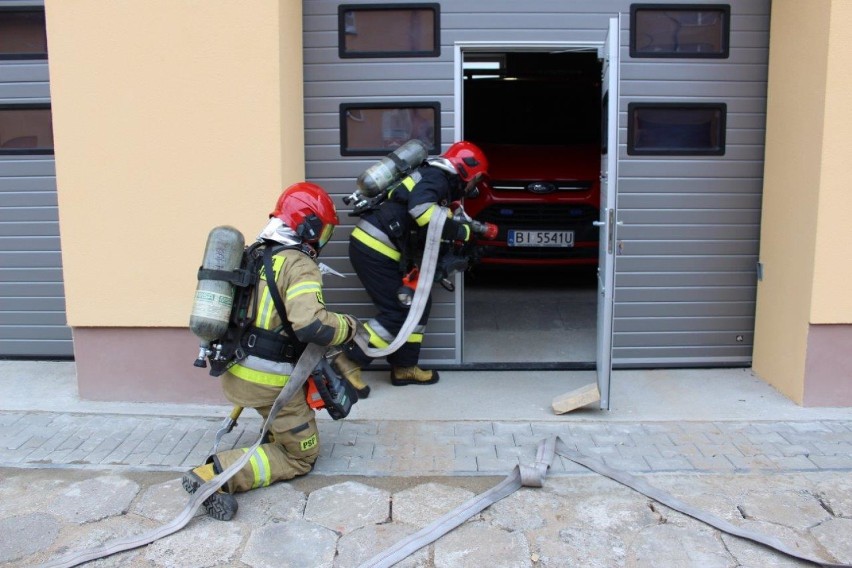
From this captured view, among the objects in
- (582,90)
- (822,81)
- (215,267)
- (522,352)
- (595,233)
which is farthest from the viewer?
(582,90)

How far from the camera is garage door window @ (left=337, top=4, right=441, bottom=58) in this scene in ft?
19.4

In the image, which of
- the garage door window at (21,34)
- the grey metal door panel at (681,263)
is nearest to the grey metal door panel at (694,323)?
the grey metal door panel at (681,263)

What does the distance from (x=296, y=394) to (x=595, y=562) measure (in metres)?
1.71

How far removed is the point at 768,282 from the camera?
19.2 ft

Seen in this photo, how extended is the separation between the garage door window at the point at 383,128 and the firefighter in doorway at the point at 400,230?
28 cm

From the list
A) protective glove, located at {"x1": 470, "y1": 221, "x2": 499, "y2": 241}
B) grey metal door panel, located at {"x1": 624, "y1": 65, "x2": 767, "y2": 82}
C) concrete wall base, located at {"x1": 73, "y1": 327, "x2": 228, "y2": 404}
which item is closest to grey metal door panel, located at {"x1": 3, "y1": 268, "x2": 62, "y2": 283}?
concrete wall base, located at {"x1": 73, "y1": 327, "x2": 228, "y2": 404}

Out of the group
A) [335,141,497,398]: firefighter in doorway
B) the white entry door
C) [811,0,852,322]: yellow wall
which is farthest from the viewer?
[335,141,497,398]: firefighter in doorway

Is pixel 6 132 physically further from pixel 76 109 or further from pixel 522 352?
pixel 522 352

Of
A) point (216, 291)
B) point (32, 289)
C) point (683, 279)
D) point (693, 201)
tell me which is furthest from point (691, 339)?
point (32, 289)

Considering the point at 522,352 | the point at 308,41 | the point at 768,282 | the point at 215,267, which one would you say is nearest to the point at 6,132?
the point at 308,41

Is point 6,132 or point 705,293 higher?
point 6,132

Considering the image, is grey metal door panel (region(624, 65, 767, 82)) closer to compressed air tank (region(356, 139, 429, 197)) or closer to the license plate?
compressed air tank (region(356, 139, 429, 197))

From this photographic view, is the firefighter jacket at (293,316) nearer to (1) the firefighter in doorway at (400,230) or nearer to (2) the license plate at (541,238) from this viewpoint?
(1) the firefighter in doorway at (400,230)

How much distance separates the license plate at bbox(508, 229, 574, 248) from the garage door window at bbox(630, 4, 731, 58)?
90.9 inches
